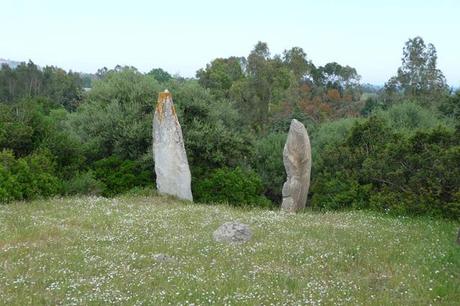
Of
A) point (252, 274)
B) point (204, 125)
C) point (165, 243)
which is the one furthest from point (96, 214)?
point (204, 125)

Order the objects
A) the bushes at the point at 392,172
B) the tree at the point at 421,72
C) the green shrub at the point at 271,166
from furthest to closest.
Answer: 1. the tree at the point at 421,72
2. the green shrub at the point at 271,166
3. the bushes at the point at 392,172

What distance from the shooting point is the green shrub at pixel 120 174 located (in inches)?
965

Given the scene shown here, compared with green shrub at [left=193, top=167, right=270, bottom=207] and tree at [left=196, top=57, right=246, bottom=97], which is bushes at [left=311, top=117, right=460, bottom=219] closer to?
green shrub at [left=193, top=167, right=270, bottom=207]

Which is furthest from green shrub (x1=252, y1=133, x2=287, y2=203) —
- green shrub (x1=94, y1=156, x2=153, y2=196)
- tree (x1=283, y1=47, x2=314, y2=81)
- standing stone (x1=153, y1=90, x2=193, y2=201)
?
tree (x1=283, y1=47, x2=314, y2=81)

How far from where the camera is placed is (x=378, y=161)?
19.3 meters

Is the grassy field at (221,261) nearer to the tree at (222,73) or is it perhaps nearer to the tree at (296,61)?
the tree at (222,73)

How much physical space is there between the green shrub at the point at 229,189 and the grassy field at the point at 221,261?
795cm

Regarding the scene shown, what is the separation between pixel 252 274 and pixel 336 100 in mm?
67163

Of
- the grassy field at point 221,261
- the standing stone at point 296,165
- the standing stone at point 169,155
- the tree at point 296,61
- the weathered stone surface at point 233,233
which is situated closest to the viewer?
the grassy field at point 221,261

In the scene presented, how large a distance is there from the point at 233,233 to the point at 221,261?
2.04m

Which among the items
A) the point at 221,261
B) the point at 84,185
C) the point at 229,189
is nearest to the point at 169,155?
the point at 229,189

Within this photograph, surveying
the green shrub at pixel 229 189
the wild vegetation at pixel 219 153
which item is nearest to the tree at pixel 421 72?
the wild vegetation at pixel 219 153

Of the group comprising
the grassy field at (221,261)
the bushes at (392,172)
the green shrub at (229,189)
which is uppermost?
the bushes at (392,172)

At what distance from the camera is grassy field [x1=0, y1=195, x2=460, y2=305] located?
8.75m
